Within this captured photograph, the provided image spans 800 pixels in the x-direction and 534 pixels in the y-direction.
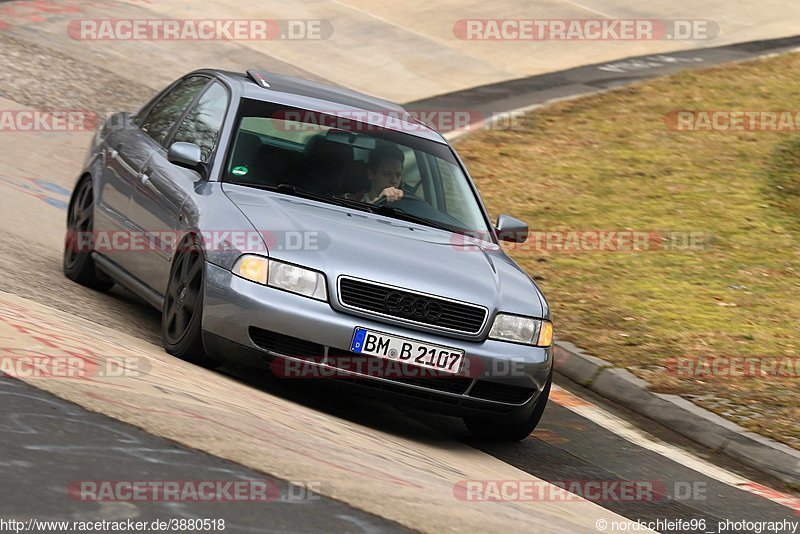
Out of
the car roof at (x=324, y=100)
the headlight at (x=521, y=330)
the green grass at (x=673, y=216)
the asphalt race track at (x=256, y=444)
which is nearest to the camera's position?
the asphalt race track at (x=256, y=444)

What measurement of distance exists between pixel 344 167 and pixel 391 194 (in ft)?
1.03

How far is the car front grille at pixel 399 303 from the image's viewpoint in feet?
21.6

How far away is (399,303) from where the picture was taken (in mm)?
6594

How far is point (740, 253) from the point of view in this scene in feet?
41.4

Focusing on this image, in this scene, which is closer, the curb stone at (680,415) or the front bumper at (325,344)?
the front bumper at (325,344)

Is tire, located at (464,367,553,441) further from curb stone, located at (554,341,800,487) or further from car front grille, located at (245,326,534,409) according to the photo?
curb stone, located at (554,341,800,487)

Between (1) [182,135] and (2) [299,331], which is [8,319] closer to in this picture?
(2) [299,331]

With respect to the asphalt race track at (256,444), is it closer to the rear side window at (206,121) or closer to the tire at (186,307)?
the tire at (186,307)

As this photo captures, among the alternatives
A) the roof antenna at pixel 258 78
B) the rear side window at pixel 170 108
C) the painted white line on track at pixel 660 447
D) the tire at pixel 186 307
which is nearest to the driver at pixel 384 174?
the roof antenna at pixel 258 78

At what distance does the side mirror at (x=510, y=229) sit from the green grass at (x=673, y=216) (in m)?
1.46

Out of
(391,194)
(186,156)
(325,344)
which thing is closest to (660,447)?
(391,194)

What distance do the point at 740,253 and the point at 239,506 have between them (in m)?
9.01

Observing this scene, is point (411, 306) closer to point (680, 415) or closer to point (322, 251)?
point (322, 251)

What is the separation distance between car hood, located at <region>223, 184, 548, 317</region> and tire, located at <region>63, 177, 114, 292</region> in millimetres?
1834
